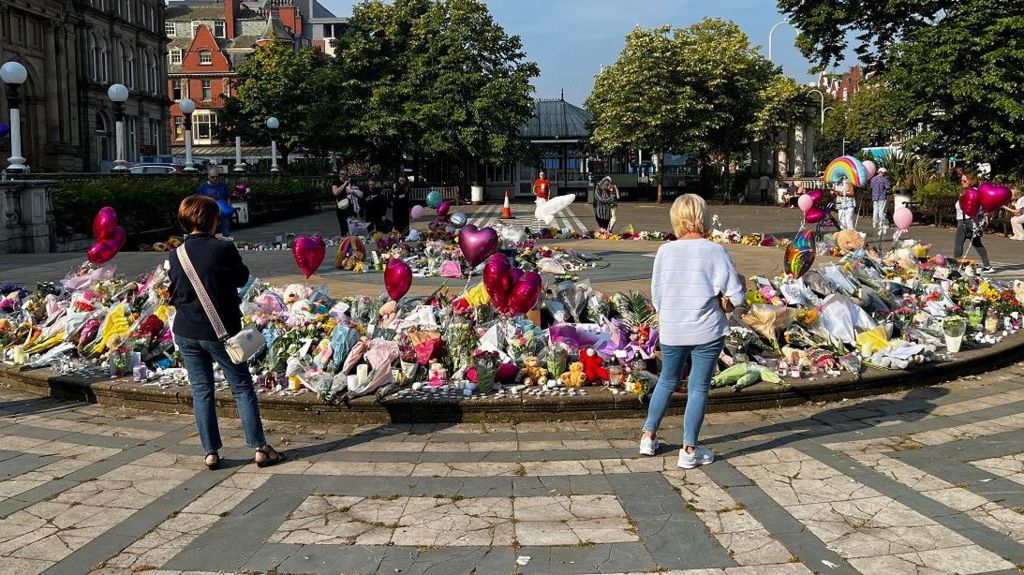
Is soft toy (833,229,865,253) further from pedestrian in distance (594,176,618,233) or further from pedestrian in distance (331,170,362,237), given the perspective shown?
pedestrian in distance (331,170,362,237)

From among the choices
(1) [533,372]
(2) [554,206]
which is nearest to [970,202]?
(2) [554,206]

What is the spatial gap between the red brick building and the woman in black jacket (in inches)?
3114

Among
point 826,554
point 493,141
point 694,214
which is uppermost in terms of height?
point 493,141

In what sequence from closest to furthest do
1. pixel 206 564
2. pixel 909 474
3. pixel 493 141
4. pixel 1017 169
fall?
1. pixel 206 564
2. pixel 909 474
3. pixel 1017 169
4. pixel 493 141

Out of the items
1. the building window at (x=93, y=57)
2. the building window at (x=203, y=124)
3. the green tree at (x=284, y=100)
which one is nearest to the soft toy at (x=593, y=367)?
the green tree at (x=284, y=100)

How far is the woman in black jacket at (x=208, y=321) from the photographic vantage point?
218 inches

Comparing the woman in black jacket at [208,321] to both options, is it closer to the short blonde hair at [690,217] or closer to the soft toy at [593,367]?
the soft toy at [593,367]

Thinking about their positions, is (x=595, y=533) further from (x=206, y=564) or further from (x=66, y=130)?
(x=66, y=130)

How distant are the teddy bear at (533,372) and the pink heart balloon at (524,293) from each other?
24.6 inches

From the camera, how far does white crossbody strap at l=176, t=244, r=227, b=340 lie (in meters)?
5.49

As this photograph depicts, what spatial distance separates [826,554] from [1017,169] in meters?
28.4

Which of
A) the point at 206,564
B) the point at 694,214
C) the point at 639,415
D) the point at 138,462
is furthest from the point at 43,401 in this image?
the point at 694,214

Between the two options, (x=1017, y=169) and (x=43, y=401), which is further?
(x=1017, y=169)

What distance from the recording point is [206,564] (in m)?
4.18
